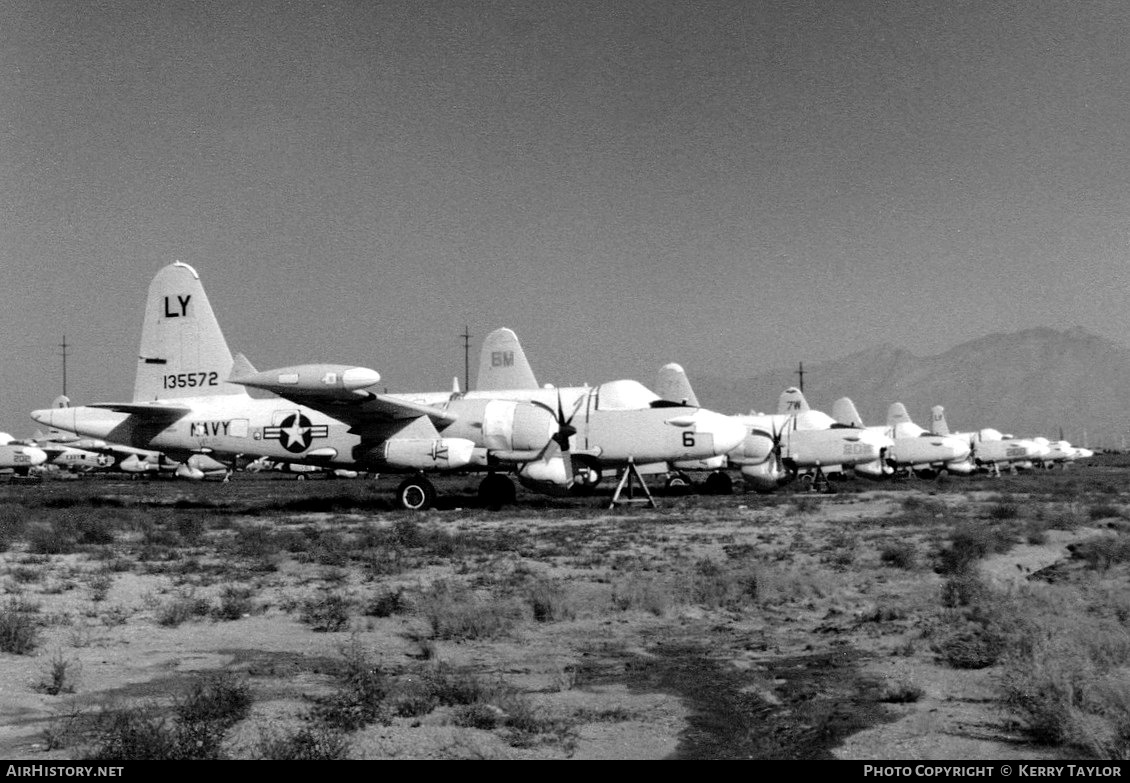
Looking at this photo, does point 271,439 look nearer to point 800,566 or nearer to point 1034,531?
point 800,566

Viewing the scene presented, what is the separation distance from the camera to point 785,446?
120 feet

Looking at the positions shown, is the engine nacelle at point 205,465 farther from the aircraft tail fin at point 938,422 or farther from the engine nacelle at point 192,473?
the aircraft tail fin at point 938,422

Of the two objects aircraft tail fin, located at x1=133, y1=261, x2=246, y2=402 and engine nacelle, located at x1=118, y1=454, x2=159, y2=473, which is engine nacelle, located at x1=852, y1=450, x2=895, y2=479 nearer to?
aircraft tail fin, located at x1=133, y1=261, x2=246, y2=402

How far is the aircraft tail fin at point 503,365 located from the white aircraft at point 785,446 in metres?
9.49

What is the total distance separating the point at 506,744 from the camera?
502cm

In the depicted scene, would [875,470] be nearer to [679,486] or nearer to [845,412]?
[845,412]

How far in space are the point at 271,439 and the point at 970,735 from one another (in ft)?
72.0

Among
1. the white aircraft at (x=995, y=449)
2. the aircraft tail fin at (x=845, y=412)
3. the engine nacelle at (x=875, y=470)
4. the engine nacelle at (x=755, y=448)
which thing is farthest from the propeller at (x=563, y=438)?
the white aircraft at (x=995, y=449)

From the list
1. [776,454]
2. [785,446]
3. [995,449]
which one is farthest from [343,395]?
[995,449]

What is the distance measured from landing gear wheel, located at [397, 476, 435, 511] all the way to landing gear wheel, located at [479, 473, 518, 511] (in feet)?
6.07

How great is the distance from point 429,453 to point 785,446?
1895 centimetres

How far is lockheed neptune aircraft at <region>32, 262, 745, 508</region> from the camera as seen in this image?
23.0m

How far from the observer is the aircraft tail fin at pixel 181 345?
2516 cm

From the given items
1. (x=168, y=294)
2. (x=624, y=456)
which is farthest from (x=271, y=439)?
(x=624, y=456)
